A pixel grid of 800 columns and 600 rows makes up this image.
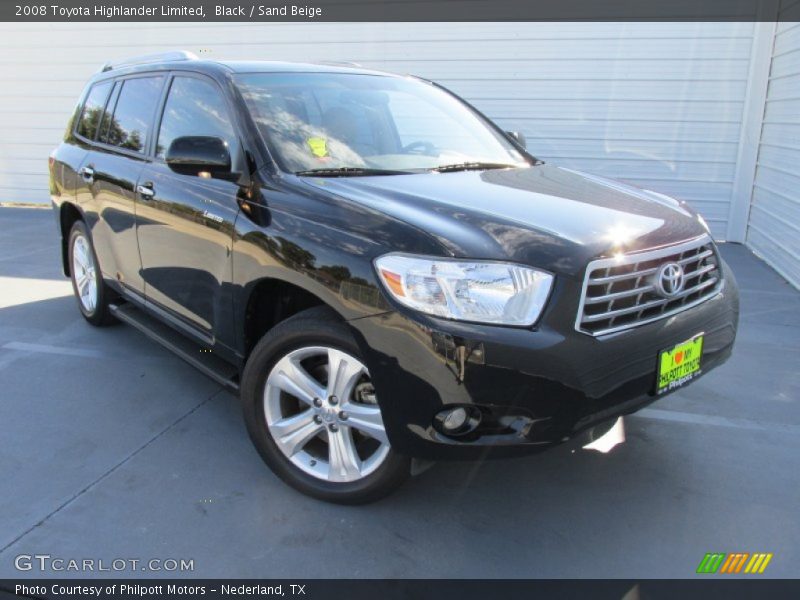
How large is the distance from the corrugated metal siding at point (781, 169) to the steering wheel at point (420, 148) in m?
4.67

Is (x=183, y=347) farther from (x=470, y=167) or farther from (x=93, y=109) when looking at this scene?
(x=93, y=109)

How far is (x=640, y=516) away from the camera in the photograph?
2.76 m

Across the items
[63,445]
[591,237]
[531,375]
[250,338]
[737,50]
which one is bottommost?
[63,445]

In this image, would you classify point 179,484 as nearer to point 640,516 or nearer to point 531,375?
point 531,375

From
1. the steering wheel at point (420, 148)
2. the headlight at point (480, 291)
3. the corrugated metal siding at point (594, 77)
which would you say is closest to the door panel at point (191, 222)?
the steering wheel at point (420, 148)

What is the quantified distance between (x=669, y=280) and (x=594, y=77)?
6.74 metres

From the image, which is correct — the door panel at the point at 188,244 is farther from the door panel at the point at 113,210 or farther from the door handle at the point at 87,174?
the door handle at the point at 87,174

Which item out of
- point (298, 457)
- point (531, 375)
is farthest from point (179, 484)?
point (531, 375)

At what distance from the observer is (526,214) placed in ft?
8.49

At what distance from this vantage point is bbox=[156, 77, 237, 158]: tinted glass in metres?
3.28

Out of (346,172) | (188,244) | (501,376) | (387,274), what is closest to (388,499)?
(501,376)

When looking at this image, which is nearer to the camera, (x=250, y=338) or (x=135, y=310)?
(x=250, y=338)

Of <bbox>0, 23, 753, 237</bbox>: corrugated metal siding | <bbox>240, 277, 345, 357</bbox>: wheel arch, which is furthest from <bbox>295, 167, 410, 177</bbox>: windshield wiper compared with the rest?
<bbox>0, 23, 753, 237</bbox>: corrugated metal siding
